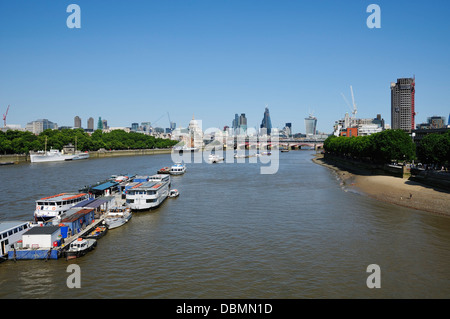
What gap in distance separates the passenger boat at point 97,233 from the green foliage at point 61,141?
319 feet

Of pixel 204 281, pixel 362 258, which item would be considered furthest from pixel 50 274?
pixel 362 258

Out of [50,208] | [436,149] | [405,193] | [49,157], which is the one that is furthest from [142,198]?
[49,157]

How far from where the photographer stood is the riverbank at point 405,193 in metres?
A: 38.6

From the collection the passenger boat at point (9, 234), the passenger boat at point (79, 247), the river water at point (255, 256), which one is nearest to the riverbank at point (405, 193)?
the river water at point (255, 256)

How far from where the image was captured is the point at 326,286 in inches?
758

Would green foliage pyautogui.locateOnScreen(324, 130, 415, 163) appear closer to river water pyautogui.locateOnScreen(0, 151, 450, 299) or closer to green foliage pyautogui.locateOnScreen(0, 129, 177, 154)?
river water pyautogui.locateOnScreen(0, 151, 450, 299)

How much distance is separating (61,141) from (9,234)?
124 m

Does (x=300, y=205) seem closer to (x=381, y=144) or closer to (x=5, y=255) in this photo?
(x=5, y=255)

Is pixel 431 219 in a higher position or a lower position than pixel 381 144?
lower

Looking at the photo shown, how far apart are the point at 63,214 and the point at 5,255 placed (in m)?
6.30

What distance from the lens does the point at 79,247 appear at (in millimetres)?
23828

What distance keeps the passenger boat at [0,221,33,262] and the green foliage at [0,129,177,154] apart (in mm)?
97910

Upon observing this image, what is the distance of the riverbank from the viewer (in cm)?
3856

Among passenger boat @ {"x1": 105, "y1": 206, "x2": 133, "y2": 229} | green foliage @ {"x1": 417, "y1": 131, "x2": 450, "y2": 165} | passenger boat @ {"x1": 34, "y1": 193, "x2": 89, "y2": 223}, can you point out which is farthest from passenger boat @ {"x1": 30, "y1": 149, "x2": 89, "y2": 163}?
green foliage @ {"x1": 417, "y1": 131, "x2": 450, "y2": 165}
